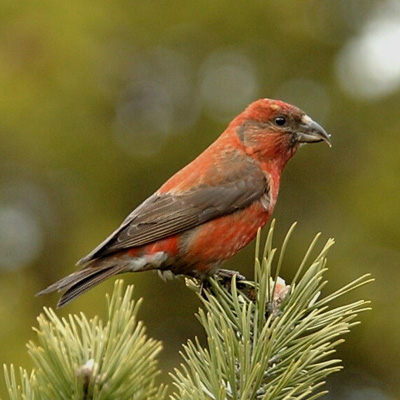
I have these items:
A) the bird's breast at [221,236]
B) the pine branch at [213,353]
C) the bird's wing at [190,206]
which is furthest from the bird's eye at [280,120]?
the pine branch at [213,353]

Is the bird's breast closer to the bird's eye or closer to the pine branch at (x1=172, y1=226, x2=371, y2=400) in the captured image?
the bird's eye

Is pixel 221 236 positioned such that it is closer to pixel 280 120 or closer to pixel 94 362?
pixel 280 120

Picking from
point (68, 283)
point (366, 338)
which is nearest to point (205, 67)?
point (366, 338)

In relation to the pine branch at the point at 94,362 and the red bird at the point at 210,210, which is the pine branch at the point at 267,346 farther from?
the red bird at the point at 210,210

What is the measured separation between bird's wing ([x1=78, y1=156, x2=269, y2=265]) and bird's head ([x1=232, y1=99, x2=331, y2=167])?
0.25m

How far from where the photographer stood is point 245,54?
41.0ft

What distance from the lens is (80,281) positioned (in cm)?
392

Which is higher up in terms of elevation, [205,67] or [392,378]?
[205,67]

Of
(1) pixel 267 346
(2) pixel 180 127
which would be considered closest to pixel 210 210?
(1) pixel 267 346

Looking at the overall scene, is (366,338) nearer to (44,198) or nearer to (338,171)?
(338,171)

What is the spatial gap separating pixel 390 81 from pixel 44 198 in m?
4.69

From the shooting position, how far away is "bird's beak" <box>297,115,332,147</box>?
482cm

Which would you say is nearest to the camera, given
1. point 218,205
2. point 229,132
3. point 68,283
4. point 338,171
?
point 68,283

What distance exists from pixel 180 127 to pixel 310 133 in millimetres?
6875
